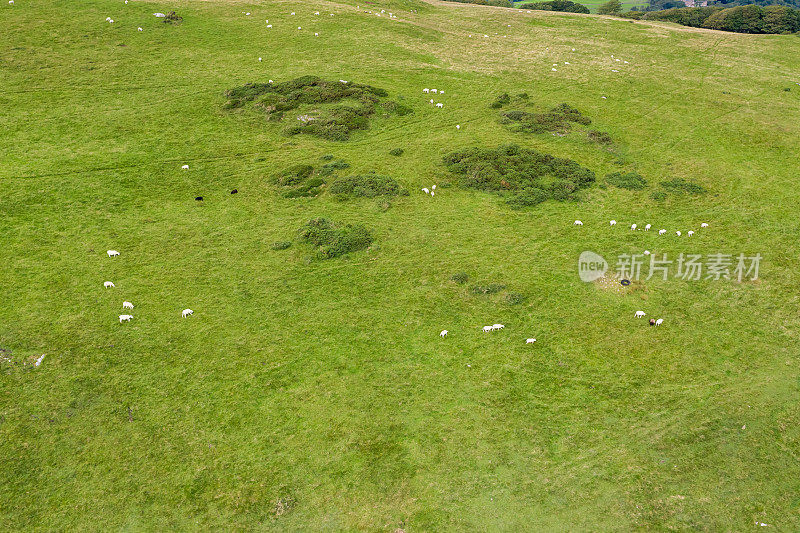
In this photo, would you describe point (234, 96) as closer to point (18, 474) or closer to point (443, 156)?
point (443, 156)

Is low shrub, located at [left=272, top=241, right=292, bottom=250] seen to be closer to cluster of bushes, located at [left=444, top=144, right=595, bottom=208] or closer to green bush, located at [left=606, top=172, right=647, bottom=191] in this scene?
cluster of bushes, located at [left=444, top=144, right=595, bottom=208]

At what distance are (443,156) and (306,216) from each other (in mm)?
13160

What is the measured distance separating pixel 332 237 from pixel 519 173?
15794mm

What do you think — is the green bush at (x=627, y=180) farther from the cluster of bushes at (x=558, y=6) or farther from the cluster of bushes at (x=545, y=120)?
the cluster of bushes at (x=558, y=6)

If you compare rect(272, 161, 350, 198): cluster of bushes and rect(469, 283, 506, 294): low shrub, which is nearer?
rect(469, 283, 506, 294): low shrub

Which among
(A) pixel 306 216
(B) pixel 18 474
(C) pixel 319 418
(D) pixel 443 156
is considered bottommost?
(B) pixel 18 474

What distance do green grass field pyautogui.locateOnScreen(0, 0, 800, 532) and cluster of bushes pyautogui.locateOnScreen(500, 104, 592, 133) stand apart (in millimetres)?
1456

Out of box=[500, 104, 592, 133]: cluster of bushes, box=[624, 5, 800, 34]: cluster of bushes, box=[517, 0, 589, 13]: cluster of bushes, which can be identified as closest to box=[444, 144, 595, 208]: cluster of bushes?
box=[500, 104, 592, 133]: cluster of bushes

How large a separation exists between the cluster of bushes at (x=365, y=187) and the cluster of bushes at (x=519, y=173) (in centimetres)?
526

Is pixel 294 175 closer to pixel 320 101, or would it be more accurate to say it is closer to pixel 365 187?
pixel 365 187

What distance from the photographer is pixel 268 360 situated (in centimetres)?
2059

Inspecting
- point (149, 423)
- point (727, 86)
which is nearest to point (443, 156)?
point (149, 423)

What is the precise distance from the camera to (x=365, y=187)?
109 ft

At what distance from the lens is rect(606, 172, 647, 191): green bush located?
34.0 m
